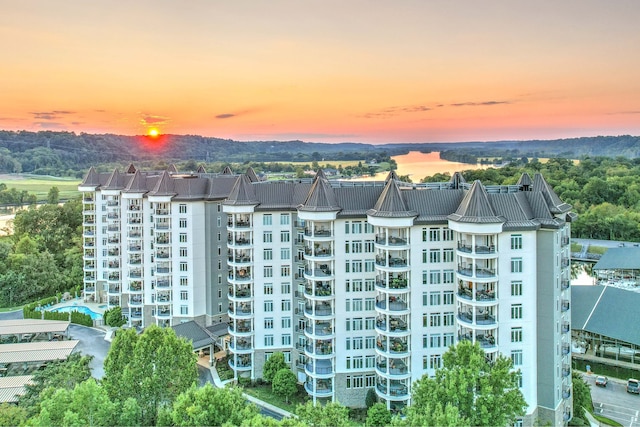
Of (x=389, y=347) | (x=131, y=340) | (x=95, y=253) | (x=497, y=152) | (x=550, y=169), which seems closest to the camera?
(x=131, y=340)

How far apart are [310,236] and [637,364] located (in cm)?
3111

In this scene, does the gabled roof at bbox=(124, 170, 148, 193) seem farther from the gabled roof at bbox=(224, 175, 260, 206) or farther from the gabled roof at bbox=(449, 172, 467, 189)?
the gabled roof at bbox=(449, 172, 467, 189)

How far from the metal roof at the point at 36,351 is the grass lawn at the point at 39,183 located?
4869 centimetres

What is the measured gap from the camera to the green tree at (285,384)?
3697cm

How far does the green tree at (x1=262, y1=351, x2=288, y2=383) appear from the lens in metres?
39.0

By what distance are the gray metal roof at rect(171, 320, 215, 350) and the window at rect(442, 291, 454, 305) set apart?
2077 centimetres

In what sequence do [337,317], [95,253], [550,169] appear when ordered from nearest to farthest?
[337,317], [95,253], [550,169]

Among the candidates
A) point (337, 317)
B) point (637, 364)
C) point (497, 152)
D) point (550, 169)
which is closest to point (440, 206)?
point (337, 317)

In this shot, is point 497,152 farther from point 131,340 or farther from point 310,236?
point 131,340

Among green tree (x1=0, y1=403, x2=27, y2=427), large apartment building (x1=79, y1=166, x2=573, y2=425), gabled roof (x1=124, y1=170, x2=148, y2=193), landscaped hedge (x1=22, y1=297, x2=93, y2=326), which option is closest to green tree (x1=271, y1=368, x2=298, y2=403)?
large apartment building (x1=79, y1=166, x2=573, y2=425)

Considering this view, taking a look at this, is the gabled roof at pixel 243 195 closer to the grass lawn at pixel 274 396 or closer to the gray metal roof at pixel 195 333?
the gray metal roof at pixel 195 333

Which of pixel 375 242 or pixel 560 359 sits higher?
pixel 375 242

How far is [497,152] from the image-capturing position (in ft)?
258

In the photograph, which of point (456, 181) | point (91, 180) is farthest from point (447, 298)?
point (91, 180)
